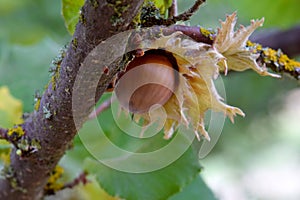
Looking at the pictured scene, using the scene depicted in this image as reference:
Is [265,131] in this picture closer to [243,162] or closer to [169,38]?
[243,162]

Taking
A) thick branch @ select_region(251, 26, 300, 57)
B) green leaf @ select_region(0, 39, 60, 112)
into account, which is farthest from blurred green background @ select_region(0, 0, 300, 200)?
thick branch @ select_region(251, 26, 300, 57)

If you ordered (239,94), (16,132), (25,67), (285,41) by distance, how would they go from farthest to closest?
(239,94), (285,41), (25,67), (16,132)

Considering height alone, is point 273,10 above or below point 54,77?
above

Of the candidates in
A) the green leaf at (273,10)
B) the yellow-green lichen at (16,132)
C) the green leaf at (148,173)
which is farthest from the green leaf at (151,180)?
the green leaf at (273,10)

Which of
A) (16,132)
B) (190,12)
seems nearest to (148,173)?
(16,132)

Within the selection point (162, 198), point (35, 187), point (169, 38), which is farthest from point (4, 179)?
point (169, 38)

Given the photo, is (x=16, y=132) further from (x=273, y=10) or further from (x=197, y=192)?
(x=273, y=10)
